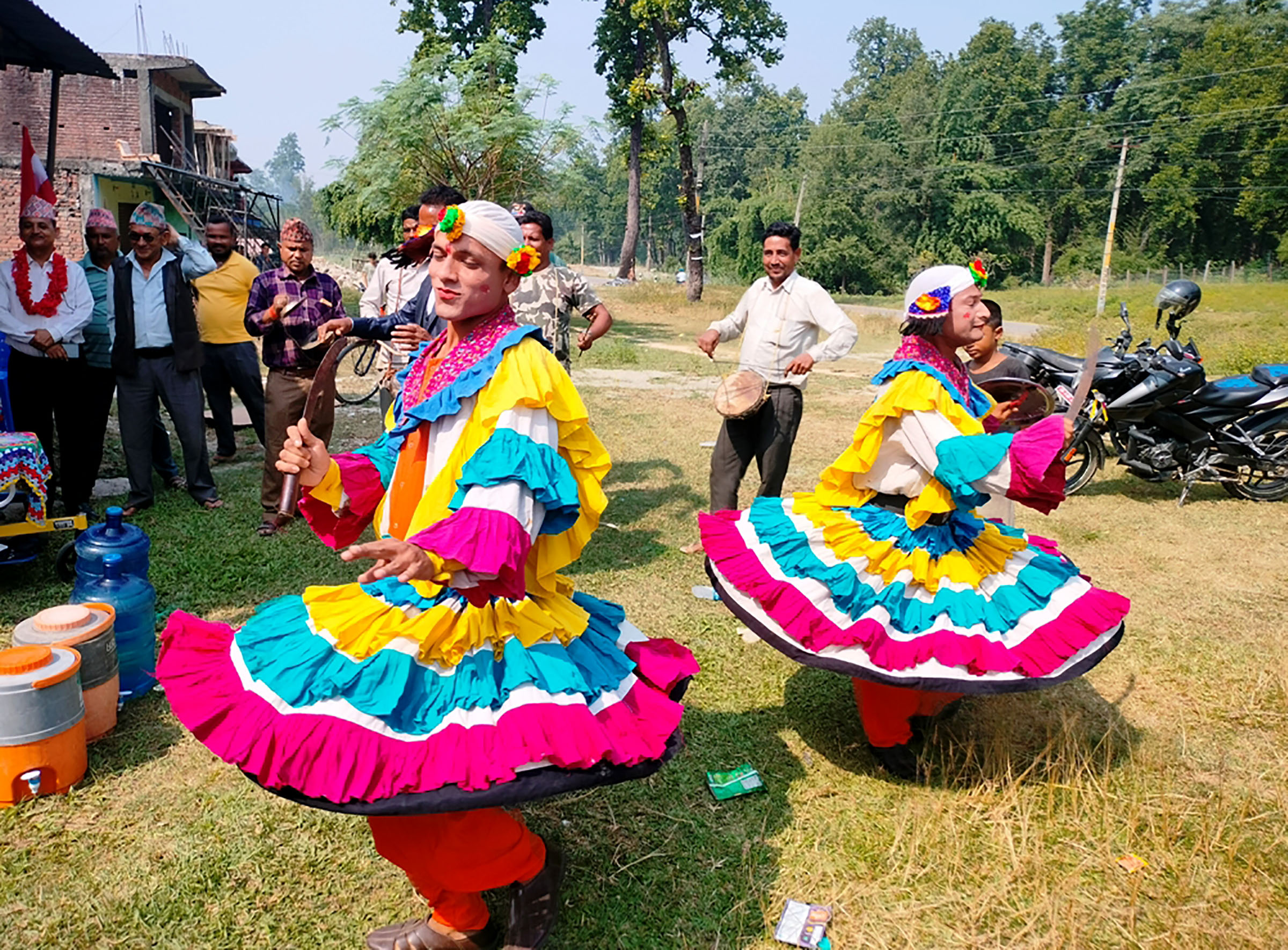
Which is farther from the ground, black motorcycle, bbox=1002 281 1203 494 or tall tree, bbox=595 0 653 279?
tall tree, bbox=595 0 653 279

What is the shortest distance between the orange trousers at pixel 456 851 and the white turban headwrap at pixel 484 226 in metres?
1.45

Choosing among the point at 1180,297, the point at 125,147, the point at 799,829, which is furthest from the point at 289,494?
the point at 125,147

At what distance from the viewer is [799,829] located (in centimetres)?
321

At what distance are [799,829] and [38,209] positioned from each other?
5.67 meters

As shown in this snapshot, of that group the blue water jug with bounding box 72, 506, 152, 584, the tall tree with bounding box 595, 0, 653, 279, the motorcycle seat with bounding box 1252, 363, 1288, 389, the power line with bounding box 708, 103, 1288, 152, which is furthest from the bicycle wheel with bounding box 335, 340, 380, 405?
the power line with bounding box 708, 103, 1288, 152

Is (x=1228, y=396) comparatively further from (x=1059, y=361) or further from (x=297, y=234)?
(x=297, y=234)

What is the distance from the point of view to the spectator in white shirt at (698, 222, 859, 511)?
17.5 ft

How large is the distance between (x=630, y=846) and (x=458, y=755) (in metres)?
1.30

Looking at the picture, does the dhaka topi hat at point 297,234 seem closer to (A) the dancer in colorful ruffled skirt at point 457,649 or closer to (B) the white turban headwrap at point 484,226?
(A) the dancer in colorful ruffled skirt at point 457,649

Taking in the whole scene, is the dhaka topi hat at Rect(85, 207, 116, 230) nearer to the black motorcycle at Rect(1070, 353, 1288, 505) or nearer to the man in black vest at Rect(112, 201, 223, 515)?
the man in black vest at Rect(112, 201, 223, 515)

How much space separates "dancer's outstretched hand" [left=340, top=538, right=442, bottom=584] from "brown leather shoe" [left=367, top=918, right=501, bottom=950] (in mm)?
1225

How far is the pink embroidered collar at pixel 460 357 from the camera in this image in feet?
7.65

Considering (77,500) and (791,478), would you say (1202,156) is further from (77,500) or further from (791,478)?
(77,500)

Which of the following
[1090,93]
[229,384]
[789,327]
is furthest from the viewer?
[1090,93]
